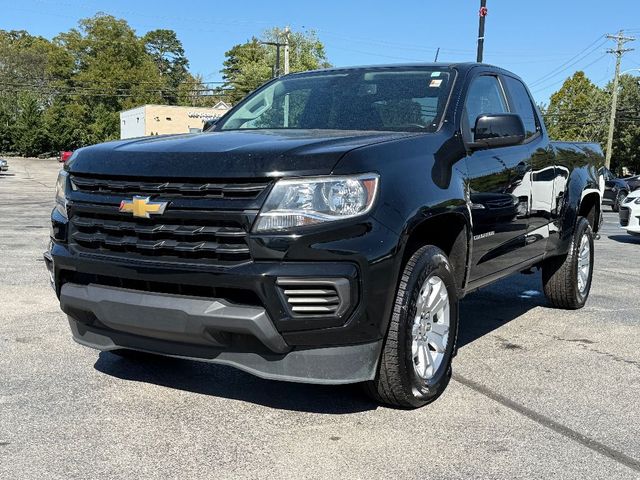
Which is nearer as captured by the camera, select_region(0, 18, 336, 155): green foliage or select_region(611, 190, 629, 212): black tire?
select_region(611, 190, 629, 212): black tire

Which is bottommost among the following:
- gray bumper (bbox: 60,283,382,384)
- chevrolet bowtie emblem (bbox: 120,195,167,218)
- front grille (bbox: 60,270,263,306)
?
gray bumper (bbox: 60,283,382,384)

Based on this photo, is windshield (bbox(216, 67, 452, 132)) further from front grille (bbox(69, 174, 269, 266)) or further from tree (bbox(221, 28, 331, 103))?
tree (bbox(221, 28, 331, 103))

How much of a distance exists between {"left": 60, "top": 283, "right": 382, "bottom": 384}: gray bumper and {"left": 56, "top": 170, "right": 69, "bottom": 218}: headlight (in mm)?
535

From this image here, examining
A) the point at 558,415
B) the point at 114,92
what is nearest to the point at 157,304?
the point at 558,415

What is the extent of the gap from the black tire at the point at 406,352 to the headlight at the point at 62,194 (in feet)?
5.85

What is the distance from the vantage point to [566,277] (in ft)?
19.9

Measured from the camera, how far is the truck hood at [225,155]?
312 centimetres

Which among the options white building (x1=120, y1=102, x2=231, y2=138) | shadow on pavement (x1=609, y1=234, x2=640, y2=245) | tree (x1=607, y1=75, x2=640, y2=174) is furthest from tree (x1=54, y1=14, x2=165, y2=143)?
shadow on pavement (x1=609, y1=234, x2=640, y2=245)

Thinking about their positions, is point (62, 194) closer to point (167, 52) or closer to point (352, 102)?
point (352, 102)

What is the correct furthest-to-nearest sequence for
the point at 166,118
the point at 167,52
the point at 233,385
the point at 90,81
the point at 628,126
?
the point at 167,52 → the point at 90,81 → the point at 166,118 → the point at 628,126 → the point at 233,385

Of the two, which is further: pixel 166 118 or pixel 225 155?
pixel 166 118

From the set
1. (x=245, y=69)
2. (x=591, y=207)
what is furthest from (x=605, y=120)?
(x=591, y=207)

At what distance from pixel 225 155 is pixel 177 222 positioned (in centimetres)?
37

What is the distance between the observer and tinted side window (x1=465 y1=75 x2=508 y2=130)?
4.51m
